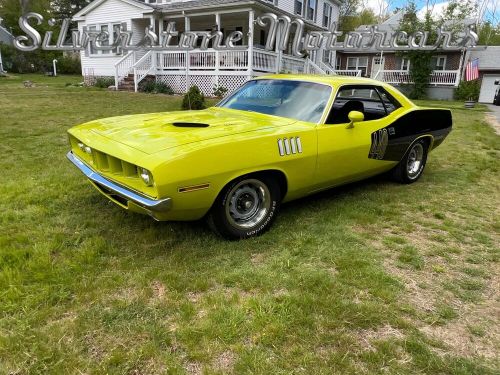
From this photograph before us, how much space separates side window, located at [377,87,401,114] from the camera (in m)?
4.97

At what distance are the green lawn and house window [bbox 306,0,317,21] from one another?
22.3m

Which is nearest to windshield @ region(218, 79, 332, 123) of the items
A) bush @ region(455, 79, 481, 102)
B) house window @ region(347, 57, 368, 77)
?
bush @ region(455, 79, 481, 102)

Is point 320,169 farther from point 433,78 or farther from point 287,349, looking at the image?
point 433,78

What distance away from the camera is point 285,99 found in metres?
4.28

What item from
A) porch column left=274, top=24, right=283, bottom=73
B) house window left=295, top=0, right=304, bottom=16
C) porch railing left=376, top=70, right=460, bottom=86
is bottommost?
porch railing left=376, top=70, right=460, bottom=86

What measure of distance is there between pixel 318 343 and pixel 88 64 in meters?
24.2

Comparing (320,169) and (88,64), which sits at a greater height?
(88,64)

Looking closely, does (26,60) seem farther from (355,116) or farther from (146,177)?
(146,177)

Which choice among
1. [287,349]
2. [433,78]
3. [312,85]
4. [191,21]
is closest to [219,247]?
[287,349]

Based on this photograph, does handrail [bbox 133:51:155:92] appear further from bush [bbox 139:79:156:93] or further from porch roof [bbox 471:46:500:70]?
porch roof [bbox 471:46:500:70]

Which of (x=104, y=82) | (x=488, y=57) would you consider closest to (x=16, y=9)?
(x=104, y=82)

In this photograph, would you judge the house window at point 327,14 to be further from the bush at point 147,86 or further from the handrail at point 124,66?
the bush at point 147,86

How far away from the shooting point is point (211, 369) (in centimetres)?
207

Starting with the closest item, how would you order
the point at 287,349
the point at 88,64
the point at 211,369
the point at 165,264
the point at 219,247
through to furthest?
the point at 211,369 < the point at 287,349 < the point at 165,264 < the point at 219,247 < the point at 88,64
